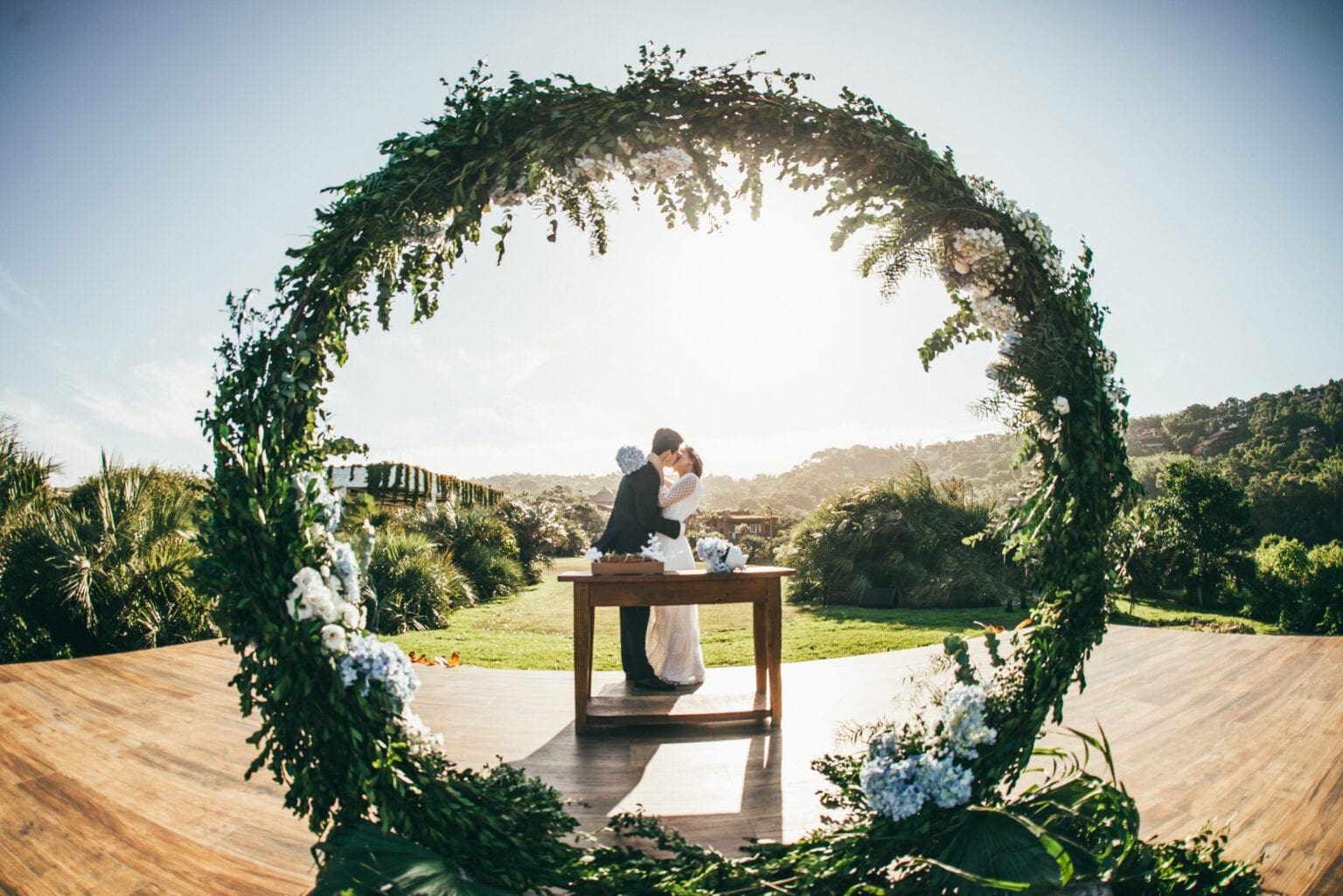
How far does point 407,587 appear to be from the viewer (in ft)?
28.4

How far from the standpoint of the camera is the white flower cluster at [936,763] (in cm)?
216

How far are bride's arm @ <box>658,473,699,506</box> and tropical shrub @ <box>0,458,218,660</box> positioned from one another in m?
4.27

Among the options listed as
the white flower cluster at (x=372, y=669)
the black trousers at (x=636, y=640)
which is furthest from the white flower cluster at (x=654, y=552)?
the white flower cluster at (x=372, y=669)

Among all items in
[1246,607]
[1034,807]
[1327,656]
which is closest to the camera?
[1034,807]

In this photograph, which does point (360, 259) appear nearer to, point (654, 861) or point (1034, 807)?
point (654, 861)

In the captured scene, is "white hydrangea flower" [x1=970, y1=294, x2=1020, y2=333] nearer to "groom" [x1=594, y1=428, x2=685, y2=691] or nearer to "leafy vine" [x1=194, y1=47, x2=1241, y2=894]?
"leafy vine" [x1=194, y1=47, x2=1241, y2=894]

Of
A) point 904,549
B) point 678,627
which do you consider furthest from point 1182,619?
point 678,627

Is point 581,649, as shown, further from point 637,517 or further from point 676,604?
point 637,517

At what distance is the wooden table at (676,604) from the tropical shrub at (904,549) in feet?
23.6

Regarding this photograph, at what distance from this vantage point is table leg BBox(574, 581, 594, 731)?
379cm

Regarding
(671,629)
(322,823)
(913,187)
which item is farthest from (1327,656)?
(322,823)

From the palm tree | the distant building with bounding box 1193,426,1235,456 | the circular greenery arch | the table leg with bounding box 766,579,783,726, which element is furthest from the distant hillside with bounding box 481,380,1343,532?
the palm tree

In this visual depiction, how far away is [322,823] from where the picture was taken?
204 cm

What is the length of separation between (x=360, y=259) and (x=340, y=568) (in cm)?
109
